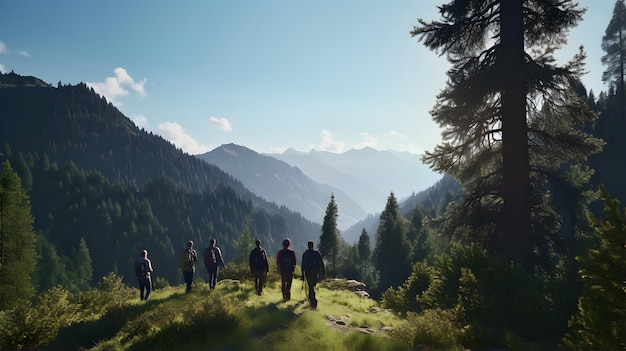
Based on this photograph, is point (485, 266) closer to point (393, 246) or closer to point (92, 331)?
point (92, 331)

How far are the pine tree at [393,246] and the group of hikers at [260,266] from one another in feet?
133

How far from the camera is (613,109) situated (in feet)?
156

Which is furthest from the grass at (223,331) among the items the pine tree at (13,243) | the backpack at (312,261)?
the pine tree at (13,243)

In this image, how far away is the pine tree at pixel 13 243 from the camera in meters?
27.6

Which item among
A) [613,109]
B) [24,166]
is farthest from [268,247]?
[613,109]

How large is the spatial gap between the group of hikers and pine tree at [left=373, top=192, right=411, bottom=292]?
4047 centimetres

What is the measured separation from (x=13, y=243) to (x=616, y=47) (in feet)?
209

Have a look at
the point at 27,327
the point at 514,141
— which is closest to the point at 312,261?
the point at 514,141

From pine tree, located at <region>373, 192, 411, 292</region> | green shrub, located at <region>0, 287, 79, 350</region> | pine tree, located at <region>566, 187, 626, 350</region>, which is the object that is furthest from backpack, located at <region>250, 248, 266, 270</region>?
pine tree, located at <region>373, 192, 411, 292</region>

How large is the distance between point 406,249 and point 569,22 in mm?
46138

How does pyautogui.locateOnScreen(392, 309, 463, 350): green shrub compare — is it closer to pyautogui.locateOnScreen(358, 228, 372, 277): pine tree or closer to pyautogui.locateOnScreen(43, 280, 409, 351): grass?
pyautogui.locateOnScreen(43, 280, 409, 351): grass

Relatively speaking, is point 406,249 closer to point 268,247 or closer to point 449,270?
point 449,270

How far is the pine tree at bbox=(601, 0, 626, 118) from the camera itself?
125 ft

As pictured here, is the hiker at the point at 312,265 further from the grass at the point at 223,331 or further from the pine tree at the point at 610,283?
the pine tree at the point at 610,283
